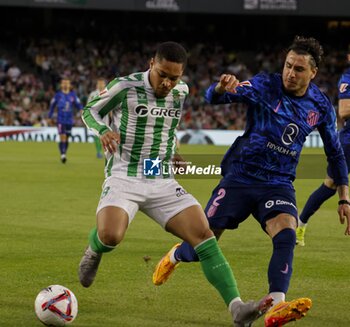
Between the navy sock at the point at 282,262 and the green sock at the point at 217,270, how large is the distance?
28cm

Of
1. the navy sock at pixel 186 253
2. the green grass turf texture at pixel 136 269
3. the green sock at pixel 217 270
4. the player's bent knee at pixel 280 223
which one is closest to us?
the green sock at pixel 217 270

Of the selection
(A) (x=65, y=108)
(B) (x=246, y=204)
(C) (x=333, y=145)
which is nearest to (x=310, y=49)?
(C) (x=333, y=145)

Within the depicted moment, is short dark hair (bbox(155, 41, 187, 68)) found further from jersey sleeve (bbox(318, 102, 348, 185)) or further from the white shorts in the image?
jersey sleeve (bbox(318, 102, 348, 185))

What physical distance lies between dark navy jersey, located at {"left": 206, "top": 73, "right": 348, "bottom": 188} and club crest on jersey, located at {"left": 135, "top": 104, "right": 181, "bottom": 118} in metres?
0.33

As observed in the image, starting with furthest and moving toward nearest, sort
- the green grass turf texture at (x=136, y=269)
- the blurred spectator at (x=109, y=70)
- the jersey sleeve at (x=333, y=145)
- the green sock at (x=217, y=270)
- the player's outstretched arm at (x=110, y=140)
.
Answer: the blurred spectator at (x=109, y=70) < the jersey sleeve at (x=333, y=145) < the green grass turf texture at (x=136, y=269) < the player's outstretched arm at (x=110, y=140) < the green sock at (x=217, y=270)

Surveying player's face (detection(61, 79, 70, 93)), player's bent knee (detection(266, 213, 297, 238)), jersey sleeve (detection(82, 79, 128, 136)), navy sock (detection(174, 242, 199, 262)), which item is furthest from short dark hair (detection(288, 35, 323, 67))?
player's face (detection(61, 79, 70, 93))

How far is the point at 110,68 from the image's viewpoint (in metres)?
41.9

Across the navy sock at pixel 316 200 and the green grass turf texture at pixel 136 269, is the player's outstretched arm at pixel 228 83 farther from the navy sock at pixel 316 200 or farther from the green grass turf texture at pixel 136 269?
the navy sock at pixel 316 200

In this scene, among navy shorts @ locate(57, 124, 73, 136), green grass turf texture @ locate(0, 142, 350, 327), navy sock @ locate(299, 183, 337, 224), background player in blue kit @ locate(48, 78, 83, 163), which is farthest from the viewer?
background player in blue kit @ locate(48, 78, 83, 163)

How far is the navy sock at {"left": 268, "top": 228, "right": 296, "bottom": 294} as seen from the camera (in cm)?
647

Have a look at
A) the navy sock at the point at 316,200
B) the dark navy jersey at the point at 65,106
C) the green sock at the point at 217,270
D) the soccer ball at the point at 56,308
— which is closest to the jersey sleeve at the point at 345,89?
the navy sock at the point at 316,200

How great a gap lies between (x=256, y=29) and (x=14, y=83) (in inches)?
484

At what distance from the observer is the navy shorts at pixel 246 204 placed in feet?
22.5

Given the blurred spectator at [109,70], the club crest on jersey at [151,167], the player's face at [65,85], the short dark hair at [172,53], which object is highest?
the short dark hair at [172,53]
